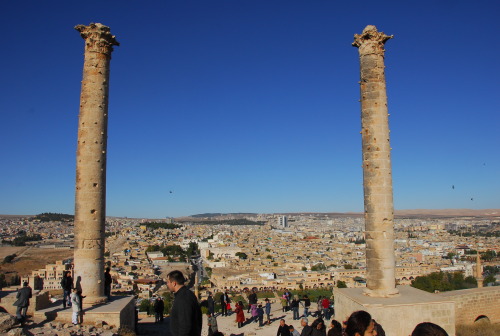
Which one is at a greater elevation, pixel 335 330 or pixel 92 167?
pixel 92 167

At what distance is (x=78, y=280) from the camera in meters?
9.55

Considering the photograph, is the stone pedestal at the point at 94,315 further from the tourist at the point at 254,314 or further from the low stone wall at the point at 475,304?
the low stone wall at the point at 475,304

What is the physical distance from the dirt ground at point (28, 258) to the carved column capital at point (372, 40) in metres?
59.0

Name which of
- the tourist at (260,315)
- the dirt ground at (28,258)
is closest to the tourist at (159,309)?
the tourist at (260,315)

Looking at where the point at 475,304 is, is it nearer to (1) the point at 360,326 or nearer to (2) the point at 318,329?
(2) the point at 318,329

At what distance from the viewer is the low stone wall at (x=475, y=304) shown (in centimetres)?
1184

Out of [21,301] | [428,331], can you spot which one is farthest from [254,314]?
[428,331]

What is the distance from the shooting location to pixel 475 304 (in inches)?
475

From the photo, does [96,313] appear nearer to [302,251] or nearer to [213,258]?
[213,258]

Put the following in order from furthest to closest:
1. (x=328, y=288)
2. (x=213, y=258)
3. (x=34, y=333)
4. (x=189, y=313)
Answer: (x=213, y=258), (x=328, y=288), (x=34, y=333), (x=189, y=313)

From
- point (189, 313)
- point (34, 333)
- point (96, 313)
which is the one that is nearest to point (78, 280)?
point (96, 313)

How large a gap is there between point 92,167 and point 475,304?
35.0ft

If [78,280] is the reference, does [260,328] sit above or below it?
below

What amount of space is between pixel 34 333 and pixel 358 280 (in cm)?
5033
